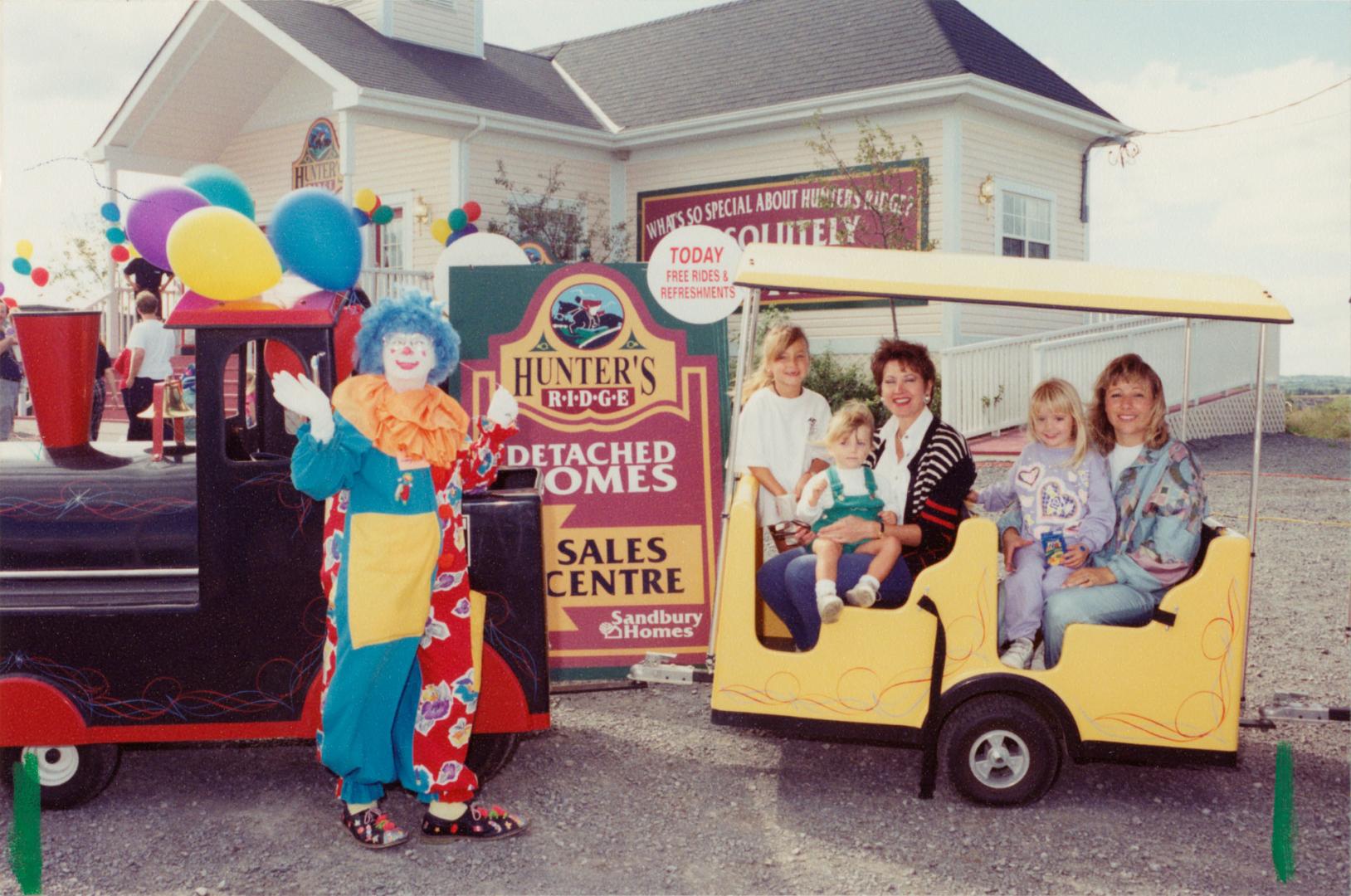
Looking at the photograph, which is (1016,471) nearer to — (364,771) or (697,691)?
(697,691)

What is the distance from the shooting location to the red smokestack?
3.80 m

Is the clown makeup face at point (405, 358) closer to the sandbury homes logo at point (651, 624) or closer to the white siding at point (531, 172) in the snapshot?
the sandbury homes logo at point (651, 624)

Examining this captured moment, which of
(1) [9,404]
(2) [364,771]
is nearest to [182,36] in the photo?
(1) [9,404]

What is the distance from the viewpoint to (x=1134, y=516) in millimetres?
4066

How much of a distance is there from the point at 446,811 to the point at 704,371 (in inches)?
95.5

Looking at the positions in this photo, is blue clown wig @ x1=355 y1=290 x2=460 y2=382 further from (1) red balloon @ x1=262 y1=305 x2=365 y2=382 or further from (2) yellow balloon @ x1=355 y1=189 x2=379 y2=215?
(2) yellow balloon @ x1=355 y1=189 x2=379 y2=215

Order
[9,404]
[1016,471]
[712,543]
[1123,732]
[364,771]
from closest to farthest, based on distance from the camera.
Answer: [364,771] < [1123,732] < [1016,471] < [712,543] < [9,404]

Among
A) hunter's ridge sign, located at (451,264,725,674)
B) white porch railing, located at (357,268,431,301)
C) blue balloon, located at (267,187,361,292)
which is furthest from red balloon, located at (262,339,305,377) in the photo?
white porch railing, located at (357,268,431,301)

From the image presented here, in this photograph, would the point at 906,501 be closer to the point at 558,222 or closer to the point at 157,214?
the point at 157,214

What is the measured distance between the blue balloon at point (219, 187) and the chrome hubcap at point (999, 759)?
3418 millimetres

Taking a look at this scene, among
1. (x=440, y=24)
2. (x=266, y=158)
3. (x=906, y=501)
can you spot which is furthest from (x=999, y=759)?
(x=266, y=158)

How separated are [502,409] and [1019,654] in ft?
6.73

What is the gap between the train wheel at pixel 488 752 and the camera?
3.98 m

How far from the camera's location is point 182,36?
16156mm
